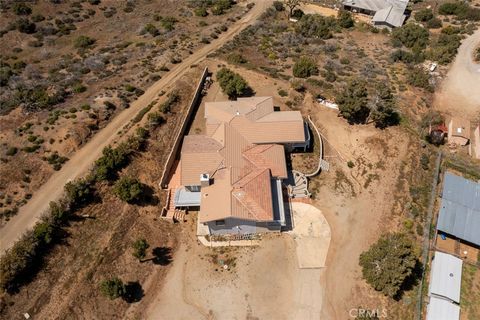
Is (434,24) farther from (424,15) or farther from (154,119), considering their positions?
(154,119)

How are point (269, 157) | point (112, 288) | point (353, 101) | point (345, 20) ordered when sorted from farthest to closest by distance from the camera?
point (345, 20) → point (353, 101) → point (269, 157) → point (112, 288)

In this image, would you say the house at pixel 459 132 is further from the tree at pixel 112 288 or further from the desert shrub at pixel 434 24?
the tree at pixel 112 288

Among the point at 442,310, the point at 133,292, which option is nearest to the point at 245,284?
the point at 133,292

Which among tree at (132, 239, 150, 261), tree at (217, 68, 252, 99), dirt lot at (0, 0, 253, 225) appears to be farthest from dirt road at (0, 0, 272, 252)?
tree at (132, 239, 150, 261)

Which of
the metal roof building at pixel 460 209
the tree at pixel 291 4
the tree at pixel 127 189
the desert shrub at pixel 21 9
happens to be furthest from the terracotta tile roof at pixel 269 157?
the desert shrub at pixel 21 9

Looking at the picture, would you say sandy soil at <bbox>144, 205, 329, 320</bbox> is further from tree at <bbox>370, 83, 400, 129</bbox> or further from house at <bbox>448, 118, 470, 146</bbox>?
house at <bbox>448, 118, 470, 146</bbox>

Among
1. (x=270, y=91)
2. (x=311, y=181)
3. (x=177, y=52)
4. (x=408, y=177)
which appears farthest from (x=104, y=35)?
(x=408, y=177)
